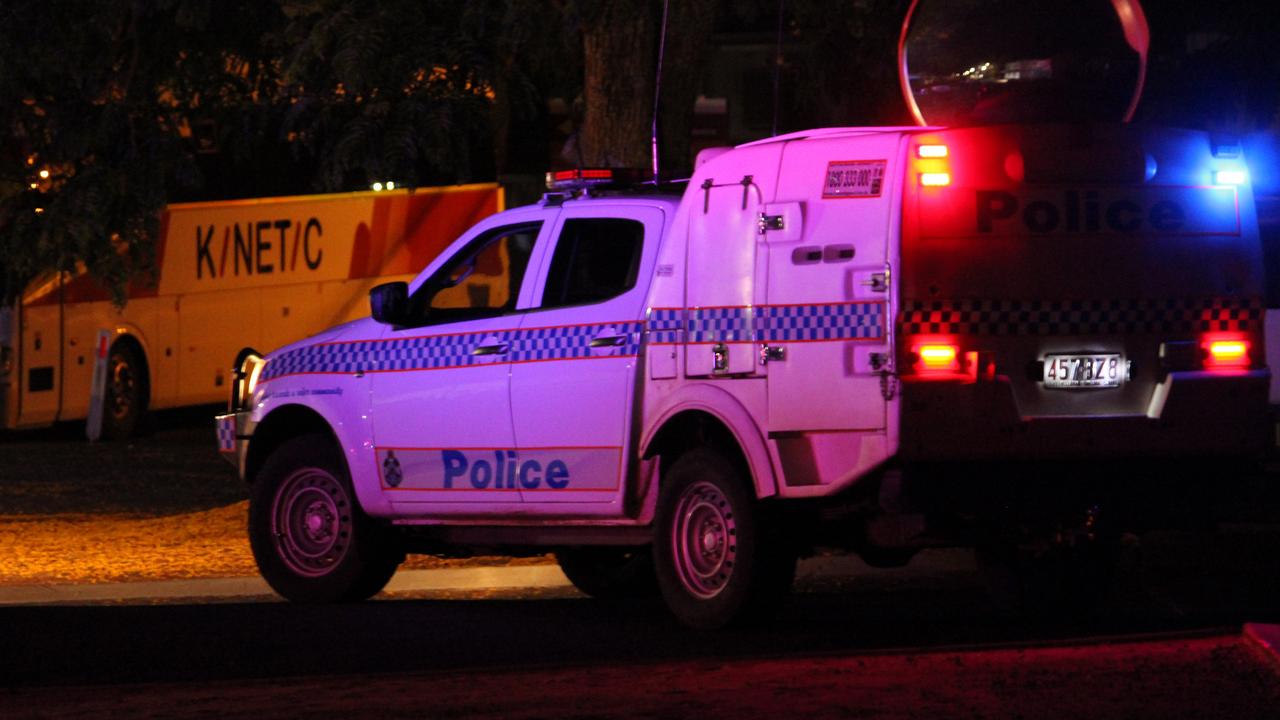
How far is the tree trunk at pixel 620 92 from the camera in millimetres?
15555

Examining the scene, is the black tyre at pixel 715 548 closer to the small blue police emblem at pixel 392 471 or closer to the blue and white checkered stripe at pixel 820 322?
the blue and white checkered stripe at pixel 820 322

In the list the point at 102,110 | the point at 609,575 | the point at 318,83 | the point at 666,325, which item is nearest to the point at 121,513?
the point at 102,110

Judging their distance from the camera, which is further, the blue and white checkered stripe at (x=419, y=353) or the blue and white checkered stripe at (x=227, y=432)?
the blue and white checkered stripe at (x=227, y=432)

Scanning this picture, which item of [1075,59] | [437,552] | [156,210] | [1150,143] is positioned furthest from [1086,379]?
[156,210]

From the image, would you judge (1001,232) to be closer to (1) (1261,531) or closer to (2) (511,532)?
(2) (511,532)

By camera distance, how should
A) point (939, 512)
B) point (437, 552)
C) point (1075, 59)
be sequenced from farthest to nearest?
point (437, 552), point (1075, 59), point (939, 512)

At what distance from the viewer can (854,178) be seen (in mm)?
9391

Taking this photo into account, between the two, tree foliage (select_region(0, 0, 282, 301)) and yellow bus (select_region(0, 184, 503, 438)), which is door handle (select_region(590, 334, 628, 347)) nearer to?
tree foliage (select_region(0, 0, 282, 301))

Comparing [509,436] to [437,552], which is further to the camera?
[437,552]

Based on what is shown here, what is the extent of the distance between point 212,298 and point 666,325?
16.6m

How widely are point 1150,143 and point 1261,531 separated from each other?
4629 millimetres

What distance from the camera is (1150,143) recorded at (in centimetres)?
964

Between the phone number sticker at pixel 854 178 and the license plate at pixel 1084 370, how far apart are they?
3.25 ft

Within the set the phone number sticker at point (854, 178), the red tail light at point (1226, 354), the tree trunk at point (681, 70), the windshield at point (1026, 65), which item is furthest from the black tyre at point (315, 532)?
the tree trunk at point (681, 70)
